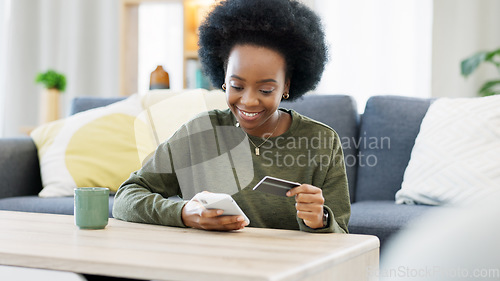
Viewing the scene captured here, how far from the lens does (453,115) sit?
2105mm

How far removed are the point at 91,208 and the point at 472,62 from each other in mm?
2700

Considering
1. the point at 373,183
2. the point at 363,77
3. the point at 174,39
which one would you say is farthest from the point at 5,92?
the point at 373,183

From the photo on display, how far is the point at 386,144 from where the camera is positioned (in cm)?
227

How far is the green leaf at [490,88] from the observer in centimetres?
337

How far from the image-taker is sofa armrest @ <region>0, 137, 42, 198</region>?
7.60 ft

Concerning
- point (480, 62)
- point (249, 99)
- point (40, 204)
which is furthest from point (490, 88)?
point (40, 204)

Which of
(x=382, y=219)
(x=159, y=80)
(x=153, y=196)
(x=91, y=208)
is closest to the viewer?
(x=91, y=208)

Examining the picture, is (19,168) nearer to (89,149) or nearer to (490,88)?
(89,149)

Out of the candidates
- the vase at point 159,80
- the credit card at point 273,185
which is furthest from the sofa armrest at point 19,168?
the credit card at point 273,185

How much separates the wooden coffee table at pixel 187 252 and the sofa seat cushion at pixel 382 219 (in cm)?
70

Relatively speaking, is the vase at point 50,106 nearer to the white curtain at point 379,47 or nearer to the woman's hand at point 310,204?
the white curtain at point 379,47

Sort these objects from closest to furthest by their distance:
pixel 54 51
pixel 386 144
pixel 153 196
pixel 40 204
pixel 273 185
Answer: pixel 273 185 → pixel 153 196 → pixel 40 204 → pixel 386 144 → pixel 54 51

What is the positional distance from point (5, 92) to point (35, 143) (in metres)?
1.98

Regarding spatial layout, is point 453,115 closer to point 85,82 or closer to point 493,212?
point 493,212
